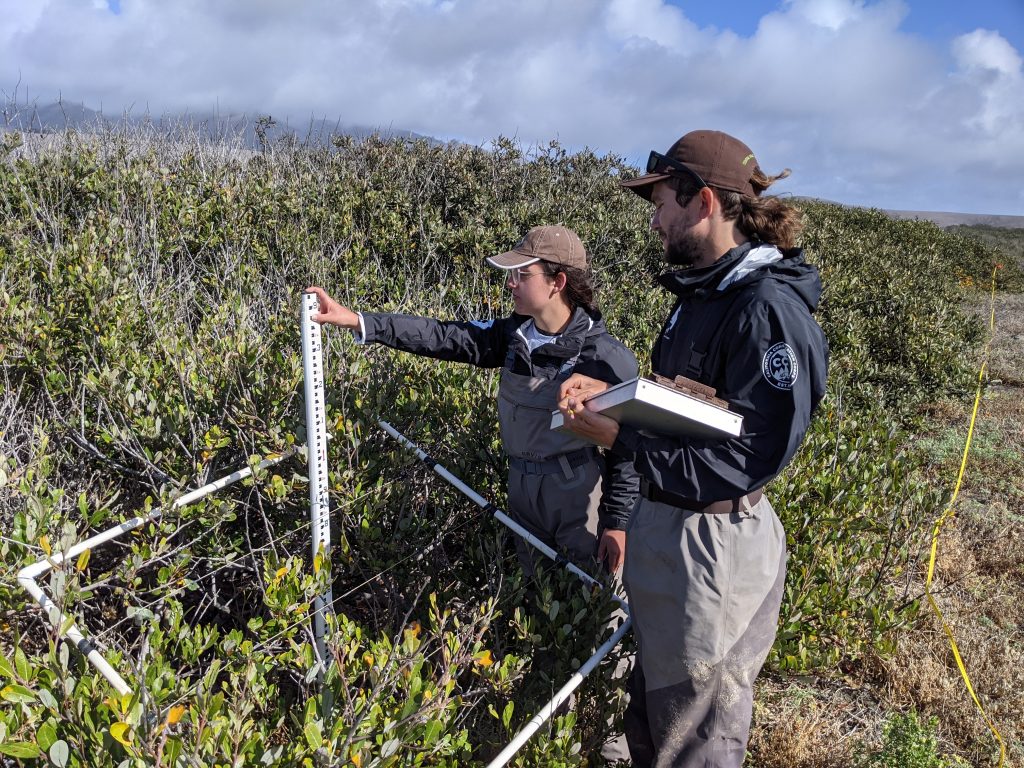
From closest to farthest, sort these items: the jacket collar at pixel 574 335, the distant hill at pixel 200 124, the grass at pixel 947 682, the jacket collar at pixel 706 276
Result: the jacket collar at pixel 706 276, the jacket collar at pixel 574 335, the grass at pixel 947 682, the distant hill at pixel 200 124

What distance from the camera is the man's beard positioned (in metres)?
2.13

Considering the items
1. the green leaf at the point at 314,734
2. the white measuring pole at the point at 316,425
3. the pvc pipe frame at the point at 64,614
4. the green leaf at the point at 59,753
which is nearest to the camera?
the green leaf at the point at 59,753

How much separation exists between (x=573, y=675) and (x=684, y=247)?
141cm

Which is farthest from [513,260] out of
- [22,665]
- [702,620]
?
[22,665]

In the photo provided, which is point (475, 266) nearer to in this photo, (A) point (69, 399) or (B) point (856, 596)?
(A) point (69, 399)

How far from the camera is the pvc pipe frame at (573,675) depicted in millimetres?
1882

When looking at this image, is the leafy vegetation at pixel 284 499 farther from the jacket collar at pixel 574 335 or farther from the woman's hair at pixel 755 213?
the woman's hair at pixel 755 213

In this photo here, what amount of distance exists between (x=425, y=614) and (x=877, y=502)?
97.9 inches

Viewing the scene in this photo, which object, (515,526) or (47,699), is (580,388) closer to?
(515,526)

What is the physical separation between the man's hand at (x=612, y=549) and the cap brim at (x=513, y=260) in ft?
3.73

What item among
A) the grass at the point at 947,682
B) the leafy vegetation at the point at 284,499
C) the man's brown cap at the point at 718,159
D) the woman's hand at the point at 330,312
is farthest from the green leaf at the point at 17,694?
the grass at the point at 947,682

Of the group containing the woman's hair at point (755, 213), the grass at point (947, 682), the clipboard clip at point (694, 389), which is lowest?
the grass at point (947, 682)

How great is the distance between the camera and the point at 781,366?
1.80 metres

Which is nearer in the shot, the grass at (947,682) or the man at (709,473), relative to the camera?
the man at (709,473)
